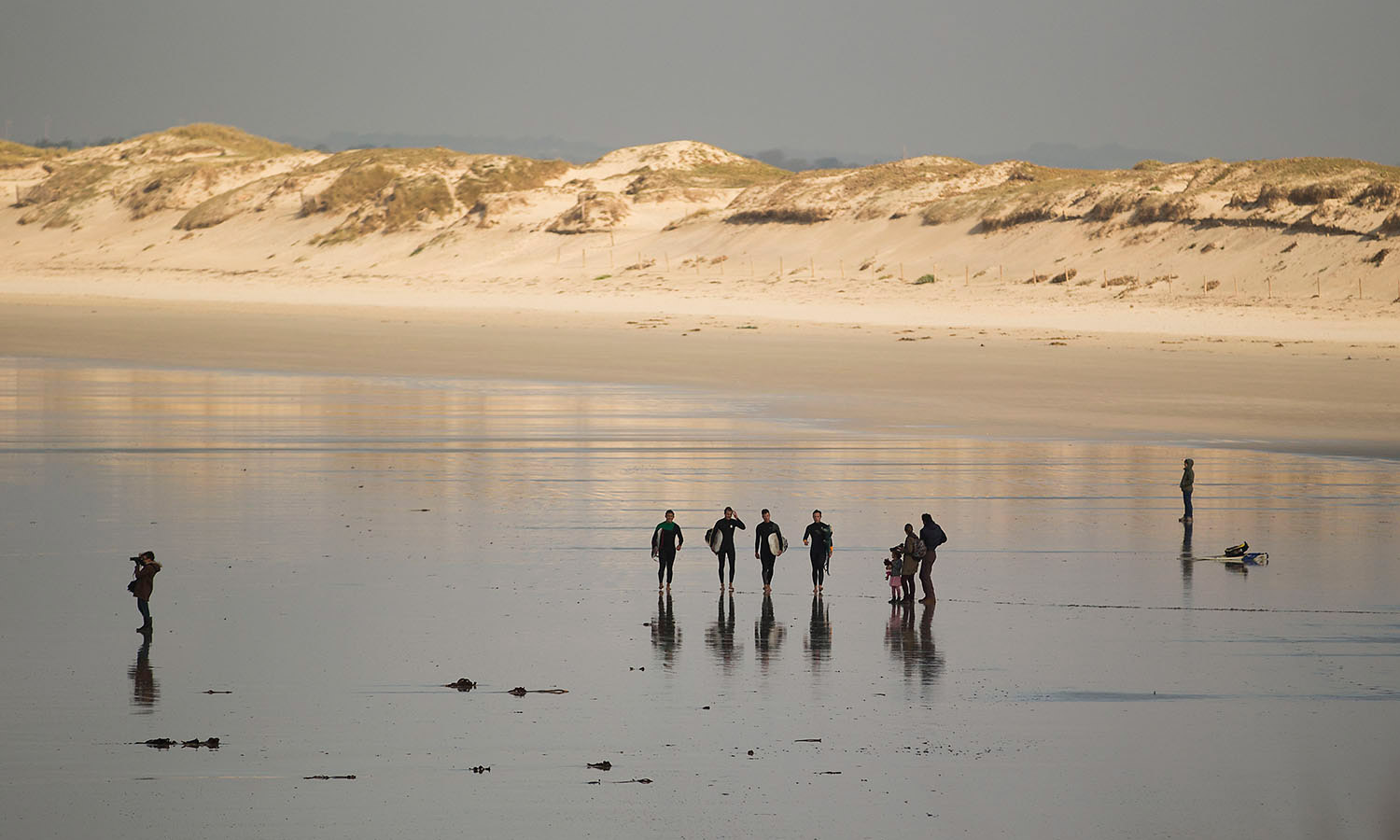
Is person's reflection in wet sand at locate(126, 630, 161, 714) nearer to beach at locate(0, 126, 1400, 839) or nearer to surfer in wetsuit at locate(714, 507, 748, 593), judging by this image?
beach at locate(0, 126, 1400, 839)

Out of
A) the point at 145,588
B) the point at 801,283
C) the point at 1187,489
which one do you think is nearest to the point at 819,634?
the point at 145,588

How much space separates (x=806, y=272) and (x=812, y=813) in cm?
6015

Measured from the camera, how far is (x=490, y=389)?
3450 cm

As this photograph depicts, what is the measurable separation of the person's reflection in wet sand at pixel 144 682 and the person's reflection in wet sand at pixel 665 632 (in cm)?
392

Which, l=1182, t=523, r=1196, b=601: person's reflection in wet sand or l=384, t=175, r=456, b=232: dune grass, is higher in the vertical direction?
l=384, t=175, r=456, b=232: dune grass

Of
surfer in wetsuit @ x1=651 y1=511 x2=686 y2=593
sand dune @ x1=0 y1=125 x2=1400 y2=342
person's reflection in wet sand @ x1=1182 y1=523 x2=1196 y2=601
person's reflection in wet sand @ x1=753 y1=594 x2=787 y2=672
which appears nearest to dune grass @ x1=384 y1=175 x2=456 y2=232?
sand dune @ x1=0 y1=125 x2=1400 y2=342

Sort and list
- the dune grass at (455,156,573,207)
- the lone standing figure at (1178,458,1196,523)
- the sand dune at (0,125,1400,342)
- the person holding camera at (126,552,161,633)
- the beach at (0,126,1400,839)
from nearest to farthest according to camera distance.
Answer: the beach at (0,126,1400,839) → the person holding camera at (126,552,161,633) → the lone standing figure at (1178,458,1196,523) → the sand dune at (0,125,1400,342) → the dune grass at (455,156,573,207)

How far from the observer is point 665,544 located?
15.0m

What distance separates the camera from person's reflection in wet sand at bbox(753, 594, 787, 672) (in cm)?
1302

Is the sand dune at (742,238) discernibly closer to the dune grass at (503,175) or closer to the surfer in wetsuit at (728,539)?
the dune grass at (503,175)

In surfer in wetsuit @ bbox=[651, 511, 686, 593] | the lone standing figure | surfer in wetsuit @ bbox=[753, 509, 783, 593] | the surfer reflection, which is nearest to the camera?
the surfer reflection

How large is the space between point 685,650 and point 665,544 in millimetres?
2003

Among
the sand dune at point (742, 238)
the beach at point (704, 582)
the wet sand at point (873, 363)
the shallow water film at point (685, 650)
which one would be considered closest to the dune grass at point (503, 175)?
the sand dune at point (742, 238)

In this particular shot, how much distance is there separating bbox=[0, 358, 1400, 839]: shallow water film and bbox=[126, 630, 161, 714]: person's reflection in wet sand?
0.13ft
